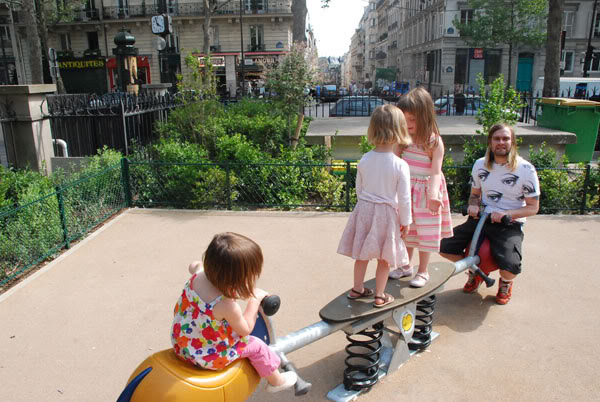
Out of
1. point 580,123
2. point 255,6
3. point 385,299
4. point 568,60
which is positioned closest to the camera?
point 385,299

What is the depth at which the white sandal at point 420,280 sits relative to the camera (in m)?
3.50

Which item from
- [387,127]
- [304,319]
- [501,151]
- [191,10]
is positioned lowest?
[304,319]

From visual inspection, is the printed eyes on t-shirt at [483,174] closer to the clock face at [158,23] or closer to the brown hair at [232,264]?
the brown hair at [232,264]

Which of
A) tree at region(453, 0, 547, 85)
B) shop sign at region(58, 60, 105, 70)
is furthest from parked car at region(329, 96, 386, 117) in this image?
shop sign at region(58, 60, 105, 70)

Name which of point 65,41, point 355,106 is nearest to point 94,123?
point 355,106

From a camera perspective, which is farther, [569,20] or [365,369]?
[569,20]

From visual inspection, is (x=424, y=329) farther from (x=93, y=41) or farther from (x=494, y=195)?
(x=93, y=41)

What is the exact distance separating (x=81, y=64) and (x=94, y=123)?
34.0 metres

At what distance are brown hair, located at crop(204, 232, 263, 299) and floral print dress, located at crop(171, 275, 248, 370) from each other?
0.40 feet

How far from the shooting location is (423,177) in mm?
3666

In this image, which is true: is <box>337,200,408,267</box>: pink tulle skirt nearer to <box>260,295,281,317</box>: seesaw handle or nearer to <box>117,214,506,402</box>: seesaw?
<box>117,214,506,402</box>: seesaw

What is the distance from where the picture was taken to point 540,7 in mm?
30781

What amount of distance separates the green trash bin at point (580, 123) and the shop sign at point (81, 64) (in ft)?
119

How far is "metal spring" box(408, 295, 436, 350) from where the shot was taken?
3.60m
